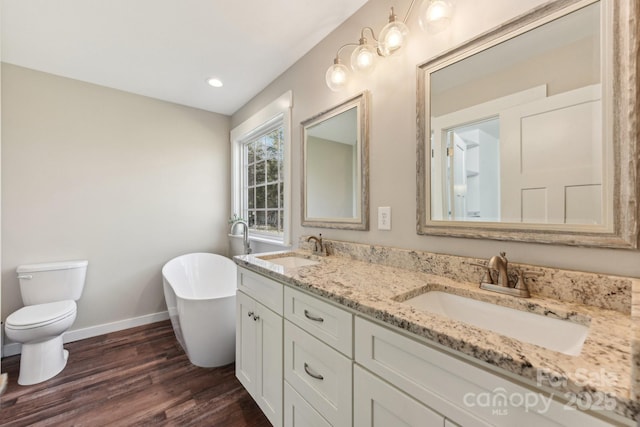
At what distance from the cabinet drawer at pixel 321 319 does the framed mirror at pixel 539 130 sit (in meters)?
0.59

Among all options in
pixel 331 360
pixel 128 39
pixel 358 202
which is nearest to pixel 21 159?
pixel 128 39

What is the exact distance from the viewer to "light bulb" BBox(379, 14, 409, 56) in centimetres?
120

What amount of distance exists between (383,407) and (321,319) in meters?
0.33

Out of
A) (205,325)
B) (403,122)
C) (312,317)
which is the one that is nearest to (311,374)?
(312,317)

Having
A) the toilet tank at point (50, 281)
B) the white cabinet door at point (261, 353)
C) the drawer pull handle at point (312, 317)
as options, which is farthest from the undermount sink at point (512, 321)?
the toilet tank at point (50, 281)

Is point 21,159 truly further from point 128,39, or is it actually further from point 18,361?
point 18,361

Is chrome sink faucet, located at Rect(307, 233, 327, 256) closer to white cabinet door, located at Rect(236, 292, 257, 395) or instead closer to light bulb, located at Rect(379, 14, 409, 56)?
white cabinet door, located at Rect(236, 292, 257, 395)

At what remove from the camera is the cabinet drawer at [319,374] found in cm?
87

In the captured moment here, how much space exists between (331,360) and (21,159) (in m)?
2.88

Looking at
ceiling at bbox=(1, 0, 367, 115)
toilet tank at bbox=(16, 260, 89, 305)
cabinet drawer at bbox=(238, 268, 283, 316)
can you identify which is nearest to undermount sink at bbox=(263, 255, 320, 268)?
cabinet drawer at bbox=(238, 268, 283, 316)

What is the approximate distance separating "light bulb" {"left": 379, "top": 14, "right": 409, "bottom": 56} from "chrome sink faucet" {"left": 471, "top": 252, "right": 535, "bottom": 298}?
1035 mm

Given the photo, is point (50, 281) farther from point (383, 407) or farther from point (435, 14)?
point (435, 14)

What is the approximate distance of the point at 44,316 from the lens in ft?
5.77

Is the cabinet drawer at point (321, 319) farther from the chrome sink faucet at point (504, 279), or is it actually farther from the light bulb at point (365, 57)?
the light bulb at point (365, 57)
